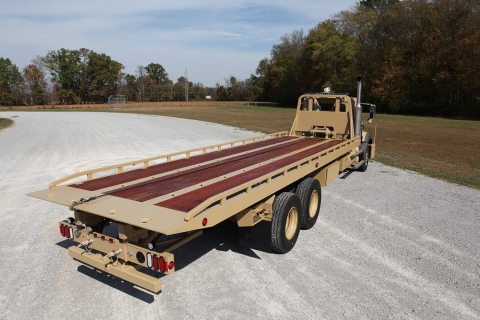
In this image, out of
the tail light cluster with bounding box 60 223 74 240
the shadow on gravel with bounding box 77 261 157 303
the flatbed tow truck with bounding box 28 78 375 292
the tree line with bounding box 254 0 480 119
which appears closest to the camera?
the flatbed tow truck with bounding box 28 78 375 292

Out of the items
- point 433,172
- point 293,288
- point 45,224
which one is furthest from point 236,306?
point 433,172

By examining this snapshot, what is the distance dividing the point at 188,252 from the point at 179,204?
162 cm

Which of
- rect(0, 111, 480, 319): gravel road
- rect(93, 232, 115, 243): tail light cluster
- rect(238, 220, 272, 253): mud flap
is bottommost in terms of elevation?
rect(0, 111, 480, 319): gravel road

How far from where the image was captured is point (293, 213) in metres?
5.28

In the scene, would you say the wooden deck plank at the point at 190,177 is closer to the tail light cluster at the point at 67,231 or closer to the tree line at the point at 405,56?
the tail light cluster at the point at 67,231

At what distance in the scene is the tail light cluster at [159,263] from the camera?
3443 millimetres

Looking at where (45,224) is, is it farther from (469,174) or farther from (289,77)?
(289,77)

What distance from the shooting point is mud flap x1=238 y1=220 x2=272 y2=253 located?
4.76 metres

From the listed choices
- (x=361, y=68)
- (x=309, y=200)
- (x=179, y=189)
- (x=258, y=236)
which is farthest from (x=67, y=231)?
(x=361, y=68)

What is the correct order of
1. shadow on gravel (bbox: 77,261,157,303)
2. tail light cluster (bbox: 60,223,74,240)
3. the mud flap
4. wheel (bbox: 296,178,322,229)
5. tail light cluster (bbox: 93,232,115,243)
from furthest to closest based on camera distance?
wheel (bbox: 296,178,322,229) → the mud flap → tail light cluster (bbox: 60,223,74,240) → shadow on gravel (bbox: 77,261,157,303) → tail light cluster (bbox: 93,232,115,243)

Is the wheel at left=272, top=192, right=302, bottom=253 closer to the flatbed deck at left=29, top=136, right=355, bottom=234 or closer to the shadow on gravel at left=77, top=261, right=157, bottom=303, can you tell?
the flatbed deck at left=29, top=136, right=355, bottom=234

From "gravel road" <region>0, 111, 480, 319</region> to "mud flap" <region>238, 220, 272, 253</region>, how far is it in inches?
11.5

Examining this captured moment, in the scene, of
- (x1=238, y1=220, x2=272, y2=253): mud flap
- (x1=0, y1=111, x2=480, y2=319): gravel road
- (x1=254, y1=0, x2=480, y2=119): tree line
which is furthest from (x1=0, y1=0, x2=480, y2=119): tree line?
(x1=238, y1=220, x2=272, y2=253): mud flap

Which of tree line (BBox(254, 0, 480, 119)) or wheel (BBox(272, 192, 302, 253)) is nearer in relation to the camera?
wheel (BBox(272, 192, 302, 253))
